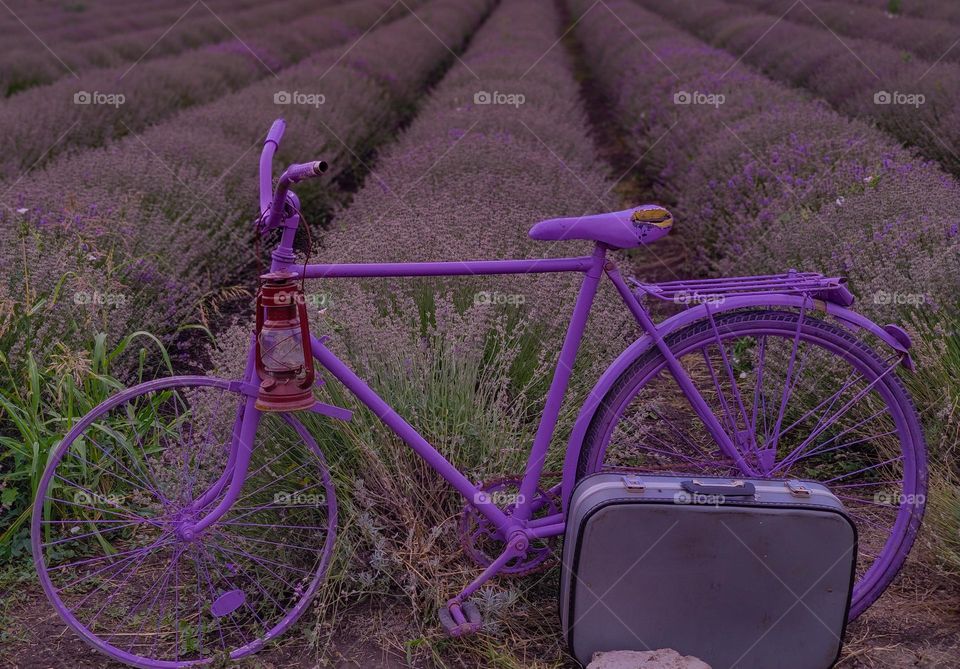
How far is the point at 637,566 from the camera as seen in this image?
2.05m

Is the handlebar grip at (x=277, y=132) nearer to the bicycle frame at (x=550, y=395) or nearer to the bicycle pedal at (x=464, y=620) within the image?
the bicycle frame at (x=550, y=395)

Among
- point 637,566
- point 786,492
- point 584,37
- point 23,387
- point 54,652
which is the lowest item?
point 584,37

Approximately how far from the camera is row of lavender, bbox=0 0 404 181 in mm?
6418

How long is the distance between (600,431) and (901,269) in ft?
5.68

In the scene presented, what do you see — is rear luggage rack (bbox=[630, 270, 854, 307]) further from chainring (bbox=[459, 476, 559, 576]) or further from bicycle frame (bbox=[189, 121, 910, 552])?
chainring (bbox=[459, 476, 559, 576])

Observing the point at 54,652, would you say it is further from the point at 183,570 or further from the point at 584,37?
the point at 584,37

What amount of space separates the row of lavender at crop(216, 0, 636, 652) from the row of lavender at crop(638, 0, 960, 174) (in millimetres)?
2457

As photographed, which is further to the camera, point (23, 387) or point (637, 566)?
point (23, 387)

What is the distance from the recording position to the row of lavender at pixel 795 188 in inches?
130

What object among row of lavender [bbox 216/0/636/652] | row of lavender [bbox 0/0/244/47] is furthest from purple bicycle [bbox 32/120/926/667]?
row of lavender [bbox 0/0/244/47]

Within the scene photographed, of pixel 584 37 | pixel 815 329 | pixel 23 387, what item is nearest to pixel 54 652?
pixel 23 387

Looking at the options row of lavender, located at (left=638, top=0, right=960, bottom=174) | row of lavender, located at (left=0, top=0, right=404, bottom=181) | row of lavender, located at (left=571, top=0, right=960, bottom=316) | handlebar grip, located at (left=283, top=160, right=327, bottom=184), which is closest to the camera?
handlebar grip, located at (left=283, top=160, right=327, bottom=184)

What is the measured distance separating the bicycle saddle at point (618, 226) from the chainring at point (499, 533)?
0.63 meters

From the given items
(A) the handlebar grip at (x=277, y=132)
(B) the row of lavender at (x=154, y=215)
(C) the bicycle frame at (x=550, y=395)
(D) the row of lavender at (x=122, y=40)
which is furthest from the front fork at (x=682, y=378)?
(D) the row of lavender at (x=122, y=40)
